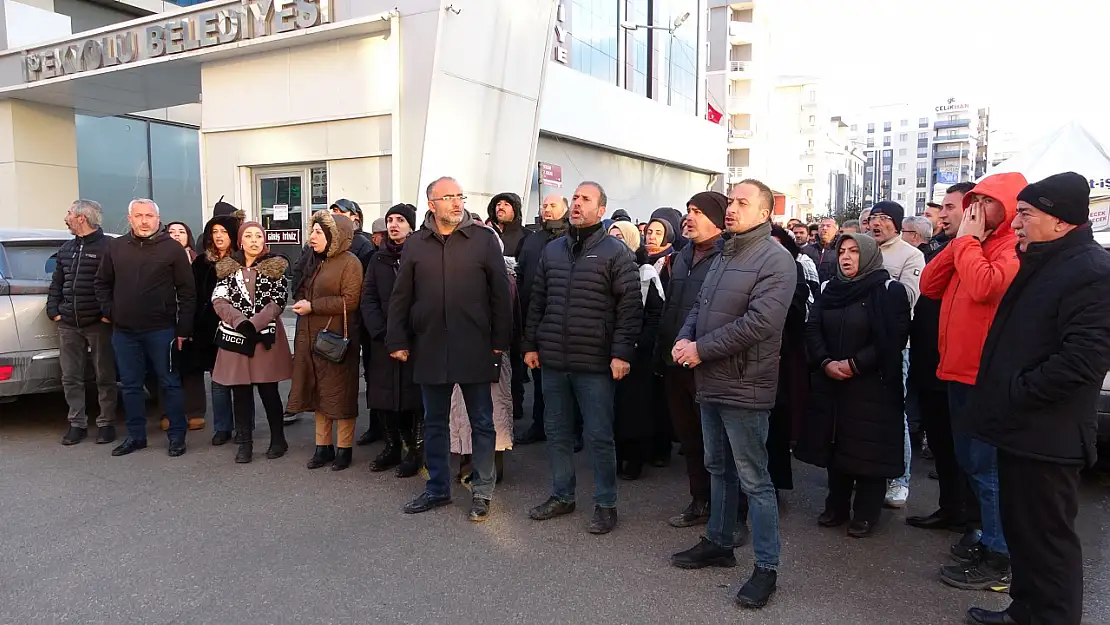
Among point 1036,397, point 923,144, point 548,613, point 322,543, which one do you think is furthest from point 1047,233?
point 923,144

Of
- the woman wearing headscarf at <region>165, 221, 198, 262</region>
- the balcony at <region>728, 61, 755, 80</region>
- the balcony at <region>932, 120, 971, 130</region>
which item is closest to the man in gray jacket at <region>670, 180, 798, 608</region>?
the woman wearing headscarf at <region>165, 221, 198, 262</region>

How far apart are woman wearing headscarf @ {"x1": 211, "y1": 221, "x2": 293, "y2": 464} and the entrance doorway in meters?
6.54

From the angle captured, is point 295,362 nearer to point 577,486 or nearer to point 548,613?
point 577,486

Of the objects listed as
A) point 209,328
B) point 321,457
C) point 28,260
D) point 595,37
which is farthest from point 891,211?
point 595,37

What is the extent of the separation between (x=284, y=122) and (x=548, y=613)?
1046 centimetres

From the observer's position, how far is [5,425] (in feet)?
22.4

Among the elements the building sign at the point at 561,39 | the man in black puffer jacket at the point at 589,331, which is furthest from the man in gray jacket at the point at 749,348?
the building sign at the point at 561,39

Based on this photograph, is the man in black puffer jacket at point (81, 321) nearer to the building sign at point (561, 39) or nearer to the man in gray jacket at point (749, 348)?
the man in gray jacket at point (749, 348)

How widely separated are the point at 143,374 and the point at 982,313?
19.5 feet

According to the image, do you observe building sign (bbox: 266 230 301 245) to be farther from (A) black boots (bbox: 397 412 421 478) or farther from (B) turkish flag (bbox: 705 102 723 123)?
(B) turkish flag (bbox: 705 102 723 123)

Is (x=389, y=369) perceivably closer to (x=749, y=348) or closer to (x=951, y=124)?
(x=749, y=348)

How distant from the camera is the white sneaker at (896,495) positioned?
4.92m

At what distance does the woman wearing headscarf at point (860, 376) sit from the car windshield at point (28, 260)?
6091 mm

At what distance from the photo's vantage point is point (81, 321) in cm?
610
